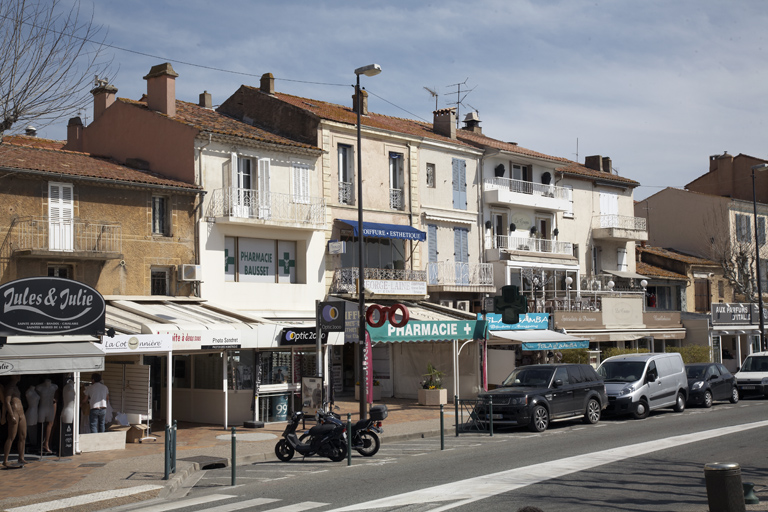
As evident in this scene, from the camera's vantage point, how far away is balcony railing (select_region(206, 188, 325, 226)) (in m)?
25.9

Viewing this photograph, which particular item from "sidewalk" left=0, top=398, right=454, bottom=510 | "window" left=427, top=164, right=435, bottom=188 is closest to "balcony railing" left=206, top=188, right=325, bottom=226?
"window" left=427, top=164, right=435, bottom=188

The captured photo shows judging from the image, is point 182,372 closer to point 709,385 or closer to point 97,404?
point 97,404

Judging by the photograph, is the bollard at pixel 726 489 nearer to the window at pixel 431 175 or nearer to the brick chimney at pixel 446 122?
the window at pixel 431 175

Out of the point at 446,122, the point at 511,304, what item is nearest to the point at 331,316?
the point at 511,304

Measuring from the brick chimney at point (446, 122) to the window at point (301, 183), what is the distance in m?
9.77

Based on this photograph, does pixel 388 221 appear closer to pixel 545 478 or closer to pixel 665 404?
pixel 665 404

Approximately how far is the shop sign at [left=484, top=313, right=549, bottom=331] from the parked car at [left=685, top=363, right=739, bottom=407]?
5.92m

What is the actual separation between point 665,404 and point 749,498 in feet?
49.5

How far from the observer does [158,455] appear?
1675cm

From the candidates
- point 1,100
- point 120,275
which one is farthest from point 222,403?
point 1,100

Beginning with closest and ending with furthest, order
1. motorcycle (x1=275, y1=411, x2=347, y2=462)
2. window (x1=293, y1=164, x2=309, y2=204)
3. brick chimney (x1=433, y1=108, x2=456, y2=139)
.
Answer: motorcycle (x1=275, y1=411, x2=347, y2=462)
window (x1=293, y1=164, x2=309, y2=204)
brick chimney (x1=433, y1=108, x2=456, y2=139)

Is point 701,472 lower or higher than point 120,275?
lower

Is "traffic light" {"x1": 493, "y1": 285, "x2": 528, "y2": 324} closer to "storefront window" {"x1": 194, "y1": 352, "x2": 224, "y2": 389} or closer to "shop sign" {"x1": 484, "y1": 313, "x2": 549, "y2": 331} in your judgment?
"shop sign" {"x1": 484, "y1": 313, "x2": 549, "y2": 331}

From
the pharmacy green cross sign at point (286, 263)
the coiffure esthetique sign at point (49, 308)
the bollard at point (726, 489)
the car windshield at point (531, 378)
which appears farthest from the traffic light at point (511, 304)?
the bollard at point (726, 489)
